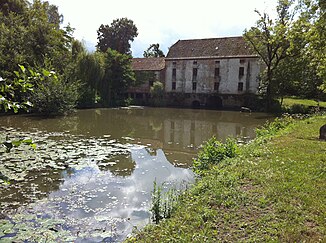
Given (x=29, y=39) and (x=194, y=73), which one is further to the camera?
(x=194, y=73)

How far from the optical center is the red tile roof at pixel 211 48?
39.4m

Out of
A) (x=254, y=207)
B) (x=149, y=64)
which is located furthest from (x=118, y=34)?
(x=254, y=207)

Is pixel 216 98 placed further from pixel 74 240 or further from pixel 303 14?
pixel 74 240

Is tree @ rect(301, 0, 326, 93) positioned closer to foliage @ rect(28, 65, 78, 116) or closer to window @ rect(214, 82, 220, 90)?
foliage @ rect(28, 65, 78, 116)

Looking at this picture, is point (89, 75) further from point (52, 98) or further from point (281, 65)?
point (281, 65)

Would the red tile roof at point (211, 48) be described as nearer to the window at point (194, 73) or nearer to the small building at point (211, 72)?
the small building at point (211, 72)

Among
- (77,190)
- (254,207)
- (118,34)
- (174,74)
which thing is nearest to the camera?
(254,207)

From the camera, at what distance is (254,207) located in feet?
15.9

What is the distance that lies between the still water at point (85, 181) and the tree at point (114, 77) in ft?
63.7

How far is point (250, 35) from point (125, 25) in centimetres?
2904

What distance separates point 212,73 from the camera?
4106cm

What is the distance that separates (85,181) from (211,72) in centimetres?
3525

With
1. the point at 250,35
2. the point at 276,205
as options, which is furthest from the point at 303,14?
the point at 250,35

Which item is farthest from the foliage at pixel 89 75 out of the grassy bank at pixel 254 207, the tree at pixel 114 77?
the grassy bank at pixel 254 207
